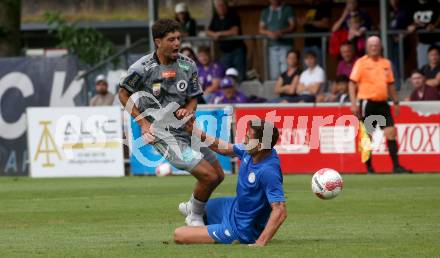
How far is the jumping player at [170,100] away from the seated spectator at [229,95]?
10544mm

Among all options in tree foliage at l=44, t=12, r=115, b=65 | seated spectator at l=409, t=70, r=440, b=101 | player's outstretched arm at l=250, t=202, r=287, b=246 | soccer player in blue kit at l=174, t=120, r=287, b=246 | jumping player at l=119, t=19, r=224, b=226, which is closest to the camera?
player's outstretched arm at l=250, t=202, r=287, b=246

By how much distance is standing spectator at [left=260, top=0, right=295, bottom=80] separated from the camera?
26094 mm

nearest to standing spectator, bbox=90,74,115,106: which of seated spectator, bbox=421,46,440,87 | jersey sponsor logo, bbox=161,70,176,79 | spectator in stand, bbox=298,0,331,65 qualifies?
spectator in stand, bbox=298,0,331,65

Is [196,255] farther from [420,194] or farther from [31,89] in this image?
[31,89]

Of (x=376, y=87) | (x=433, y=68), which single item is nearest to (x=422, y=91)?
(x=433, y=68)

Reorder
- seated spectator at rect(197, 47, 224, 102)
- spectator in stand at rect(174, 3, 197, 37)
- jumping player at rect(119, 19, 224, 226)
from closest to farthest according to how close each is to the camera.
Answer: jumping player at rect(119, 19, 224, 226) < seated spectator at rect(197, 47, 224, 102) < spectator in stand at rect(174, 3, 197, 37)

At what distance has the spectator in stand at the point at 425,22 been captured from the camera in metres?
25.0

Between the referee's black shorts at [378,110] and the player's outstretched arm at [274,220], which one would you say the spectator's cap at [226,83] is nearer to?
the referee's black shorts at [378,110]

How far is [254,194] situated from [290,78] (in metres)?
13.1

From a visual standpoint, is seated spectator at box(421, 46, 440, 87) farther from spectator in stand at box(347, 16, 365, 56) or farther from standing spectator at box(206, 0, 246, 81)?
standing spectator at box(206, 0, 246, 81)

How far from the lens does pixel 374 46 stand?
21.6 meters

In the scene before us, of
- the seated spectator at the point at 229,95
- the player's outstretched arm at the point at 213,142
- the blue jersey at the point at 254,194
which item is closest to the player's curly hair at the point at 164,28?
the player's outstretched arm at the point at 213,142

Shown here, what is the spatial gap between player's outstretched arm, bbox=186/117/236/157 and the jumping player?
8 cm

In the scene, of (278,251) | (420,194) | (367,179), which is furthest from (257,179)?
(367,179)
